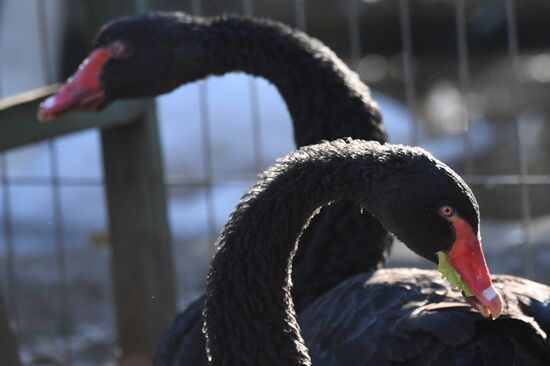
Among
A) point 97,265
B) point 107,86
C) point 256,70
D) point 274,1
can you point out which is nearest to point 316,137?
point 256,70

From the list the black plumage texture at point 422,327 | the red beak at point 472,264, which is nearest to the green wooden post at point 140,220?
the black plumage texture at point 422,327

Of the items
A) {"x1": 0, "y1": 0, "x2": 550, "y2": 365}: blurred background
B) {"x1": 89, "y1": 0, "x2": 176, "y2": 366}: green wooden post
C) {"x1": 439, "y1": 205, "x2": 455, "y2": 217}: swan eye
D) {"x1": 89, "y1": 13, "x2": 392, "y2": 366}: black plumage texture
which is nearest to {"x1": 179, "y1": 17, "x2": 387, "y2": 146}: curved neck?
{"x1": 89, "y1": 13, "x2": 392, "y2": 366}: black plumage texture

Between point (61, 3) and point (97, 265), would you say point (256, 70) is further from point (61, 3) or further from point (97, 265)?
point (61, 3)

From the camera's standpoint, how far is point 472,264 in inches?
104

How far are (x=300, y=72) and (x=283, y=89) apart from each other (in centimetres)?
9

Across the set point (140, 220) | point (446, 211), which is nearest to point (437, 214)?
point (446, 211)

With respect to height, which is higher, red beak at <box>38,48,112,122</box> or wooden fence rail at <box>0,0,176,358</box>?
red beak at <box>38,48,112,122</box>

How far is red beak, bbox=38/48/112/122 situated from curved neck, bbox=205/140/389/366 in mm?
1453

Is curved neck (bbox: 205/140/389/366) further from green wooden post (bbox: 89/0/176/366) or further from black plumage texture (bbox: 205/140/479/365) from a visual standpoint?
green wooden post (bbox: 89/0/176/366)

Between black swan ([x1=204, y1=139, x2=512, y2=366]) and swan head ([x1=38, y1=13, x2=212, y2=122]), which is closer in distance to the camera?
black swan ([x1=204, y1=139, x2=512, y2=366])

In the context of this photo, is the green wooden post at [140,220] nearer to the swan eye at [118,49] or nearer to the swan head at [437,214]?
the swan eye at [118,49]

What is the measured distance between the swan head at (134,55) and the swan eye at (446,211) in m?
1.57

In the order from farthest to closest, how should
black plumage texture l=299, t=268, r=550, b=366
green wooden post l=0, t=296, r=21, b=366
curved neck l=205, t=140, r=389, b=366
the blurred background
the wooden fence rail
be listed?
1. the blurred background
2. the wooden fence rail
3. green wooden post l=0, t=296, r=21, b=366
4. black plumage texture l=299, t=268, r=550, b=366
5. curved neck l=205, t=140, r=389, b=366

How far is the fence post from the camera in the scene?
15.5 feet
